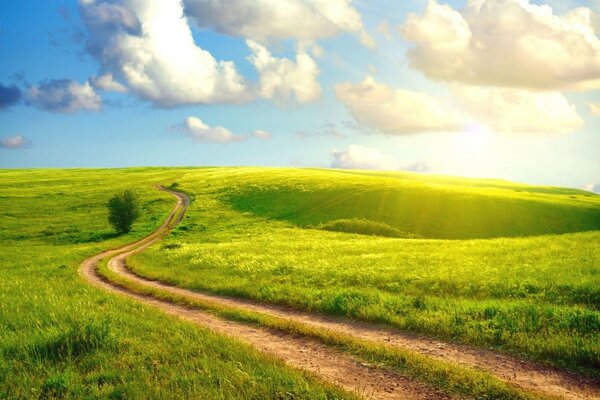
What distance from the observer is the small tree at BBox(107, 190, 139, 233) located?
182 feet

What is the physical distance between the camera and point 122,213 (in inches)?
2190

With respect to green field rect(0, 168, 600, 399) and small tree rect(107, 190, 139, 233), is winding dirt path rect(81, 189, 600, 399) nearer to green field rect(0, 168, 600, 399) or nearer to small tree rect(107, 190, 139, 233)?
green field rect(0, 168, 600, 399)

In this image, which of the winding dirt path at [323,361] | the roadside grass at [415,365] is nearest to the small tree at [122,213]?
the winding dirt path at [323,361]

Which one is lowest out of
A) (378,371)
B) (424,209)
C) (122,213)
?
(122,213)

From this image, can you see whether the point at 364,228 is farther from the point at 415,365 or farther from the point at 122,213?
the point at 415,365

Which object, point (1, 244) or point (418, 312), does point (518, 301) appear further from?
point (1, 244)

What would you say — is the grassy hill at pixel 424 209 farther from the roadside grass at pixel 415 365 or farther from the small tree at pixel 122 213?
the roadside grass at pixel 415 365

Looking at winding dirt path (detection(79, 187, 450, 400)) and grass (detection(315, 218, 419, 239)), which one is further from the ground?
winding dirt path (detection(79, 187, 450, 400))

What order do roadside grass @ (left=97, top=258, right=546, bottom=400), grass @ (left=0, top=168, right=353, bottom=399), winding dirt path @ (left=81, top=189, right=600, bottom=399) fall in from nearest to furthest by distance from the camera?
1. grass @ (left=0, top=168, right=353, bottom=399)
2. roadside grass @ (left=97, top=258, right=546, bottom=400)
3. winding dirt path @ (left=81, top=189, right=600, bottom=399)

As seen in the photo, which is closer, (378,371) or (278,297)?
(378,371)

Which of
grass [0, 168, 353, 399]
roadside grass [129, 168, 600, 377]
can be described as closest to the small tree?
roadside grass [129, 168, 600, 377]

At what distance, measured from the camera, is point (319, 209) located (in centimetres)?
6431

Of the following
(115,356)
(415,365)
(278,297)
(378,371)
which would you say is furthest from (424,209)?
(115,356)

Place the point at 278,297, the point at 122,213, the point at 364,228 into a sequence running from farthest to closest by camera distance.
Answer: the point at 122,213
the point at 364,228
the point at 278,297
